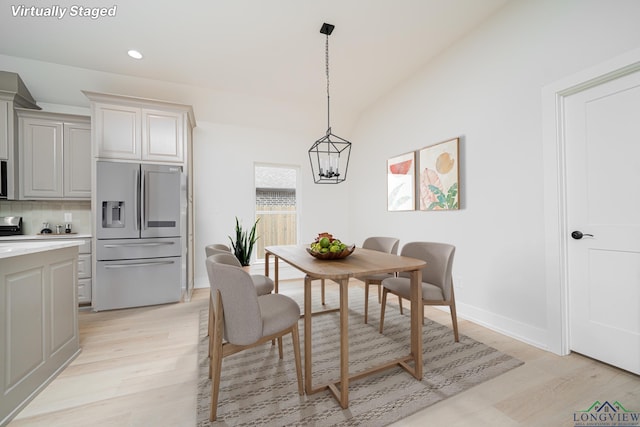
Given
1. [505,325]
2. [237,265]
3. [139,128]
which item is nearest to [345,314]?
[237,265]

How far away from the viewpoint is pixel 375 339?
2205 millimetres

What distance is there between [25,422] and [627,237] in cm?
375

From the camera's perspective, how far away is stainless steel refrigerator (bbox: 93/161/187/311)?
9.41 ft

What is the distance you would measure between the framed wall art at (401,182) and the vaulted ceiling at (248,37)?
112 cm

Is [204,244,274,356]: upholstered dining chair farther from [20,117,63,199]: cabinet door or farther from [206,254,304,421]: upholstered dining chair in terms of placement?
[20,117,63,199]: cabinet door

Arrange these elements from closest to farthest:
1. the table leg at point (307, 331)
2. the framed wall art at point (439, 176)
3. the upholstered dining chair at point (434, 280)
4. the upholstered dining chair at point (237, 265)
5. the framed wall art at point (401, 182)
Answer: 1. the table leg at point (307, 331)
2. the upholstered dining chair at point (237, 265)
3. the upholstered dining chair at point (434, 280)
4. the framed wall art at point (439, 176)
5. the framed wall art at point (401, 182)

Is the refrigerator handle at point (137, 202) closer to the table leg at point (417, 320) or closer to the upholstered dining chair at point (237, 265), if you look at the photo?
the upholstered dining chair at point (237, 265)

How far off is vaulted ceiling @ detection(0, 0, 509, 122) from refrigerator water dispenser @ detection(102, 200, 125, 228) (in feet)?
5.36

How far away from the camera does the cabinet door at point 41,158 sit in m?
2.94

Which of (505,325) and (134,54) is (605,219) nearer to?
(505,325)

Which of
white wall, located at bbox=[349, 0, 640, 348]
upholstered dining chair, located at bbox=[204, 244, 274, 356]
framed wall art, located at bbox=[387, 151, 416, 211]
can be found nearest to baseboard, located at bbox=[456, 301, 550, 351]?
white wall, located at bbox=[349, 0, 640, 348]

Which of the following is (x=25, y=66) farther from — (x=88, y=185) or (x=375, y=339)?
(x=375, y=339)

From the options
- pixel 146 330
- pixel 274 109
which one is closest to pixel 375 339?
pixel 146 330

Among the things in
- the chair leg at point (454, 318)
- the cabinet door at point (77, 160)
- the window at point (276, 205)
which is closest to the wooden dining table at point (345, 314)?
the chair leg at point (454, 318)
